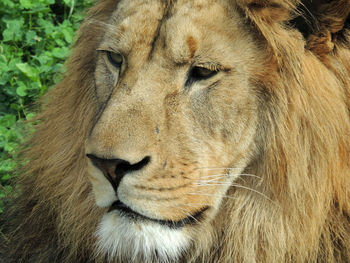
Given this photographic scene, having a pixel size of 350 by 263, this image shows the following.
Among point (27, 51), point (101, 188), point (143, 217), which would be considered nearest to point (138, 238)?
point (143, 217)

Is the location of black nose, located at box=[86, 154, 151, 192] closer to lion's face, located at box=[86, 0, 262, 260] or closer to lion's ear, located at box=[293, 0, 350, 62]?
lion's face, located at box=[86, 0, 262, 260]

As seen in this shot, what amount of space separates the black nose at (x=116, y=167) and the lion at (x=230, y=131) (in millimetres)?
10

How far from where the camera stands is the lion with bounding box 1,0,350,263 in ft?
8.50

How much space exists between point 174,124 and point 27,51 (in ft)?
8.60

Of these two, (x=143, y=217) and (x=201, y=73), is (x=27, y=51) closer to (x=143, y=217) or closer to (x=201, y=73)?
(x=201, y=73)

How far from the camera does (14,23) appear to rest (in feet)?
16.2

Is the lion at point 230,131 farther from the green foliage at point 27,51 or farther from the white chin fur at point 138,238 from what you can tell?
the green foliage at point 27,51

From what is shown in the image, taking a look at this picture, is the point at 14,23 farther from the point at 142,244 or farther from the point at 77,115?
the point at 142,244

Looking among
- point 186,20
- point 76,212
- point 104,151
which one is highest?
point 186,20

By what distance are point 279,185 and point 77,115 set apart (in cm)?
109

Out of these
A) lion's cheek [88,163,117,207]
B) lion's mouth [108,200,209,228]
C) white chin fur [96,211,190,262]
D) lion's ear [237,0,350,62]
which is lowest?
white chin fur [96,211,190,262]

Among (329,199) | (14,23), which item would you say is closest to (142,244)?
(329,199)

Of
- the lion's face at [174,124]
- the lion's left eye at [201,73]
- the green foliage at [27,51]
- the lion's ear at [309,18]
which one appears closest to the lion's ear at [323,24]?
the lion's ear at [309,18]

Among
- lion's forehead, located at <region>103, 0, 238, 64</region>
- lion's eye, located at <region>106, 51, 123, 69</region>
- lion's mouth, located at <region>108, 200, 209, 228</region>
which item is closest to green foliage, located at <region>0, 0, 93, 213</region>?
lion's eye, located at <region>106, 51, 123, 69</region>
